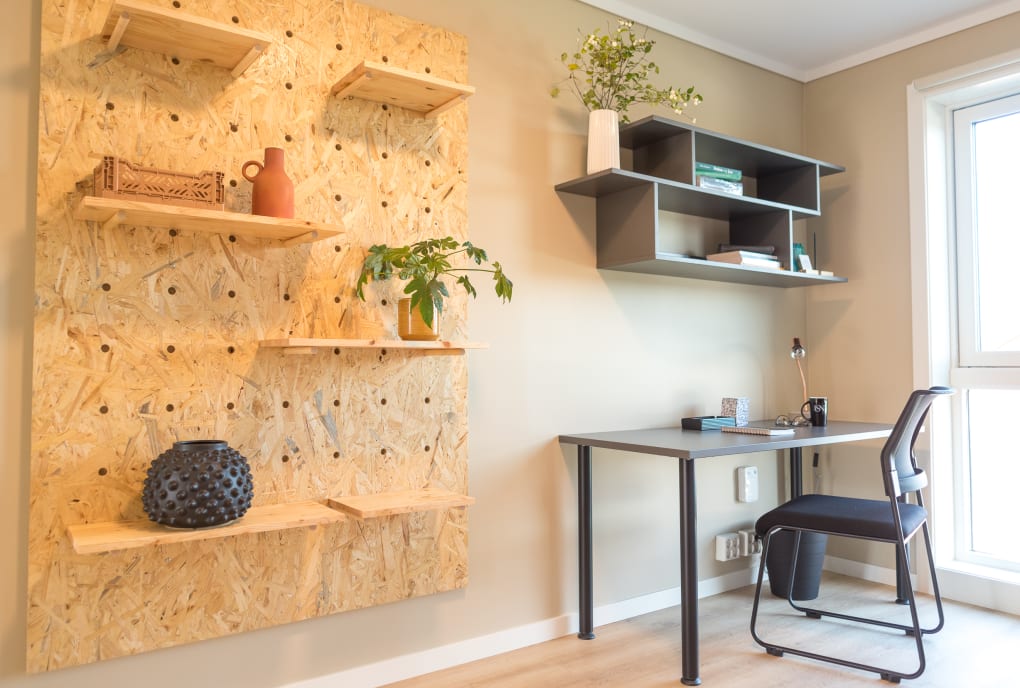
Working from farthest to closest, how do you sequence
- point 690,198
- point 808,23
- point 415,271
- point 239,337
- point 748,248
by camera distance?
point 808,23
point 748,248
point 690,198
point 415,271
point 239,337

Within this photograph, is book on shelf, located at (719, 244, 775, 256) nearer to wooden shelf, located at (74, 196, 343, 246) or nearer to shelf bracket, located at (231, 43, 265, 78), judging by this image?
wooden shelf, located at (74, 196, 343, 246)

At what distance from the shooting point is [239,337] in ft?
7.05

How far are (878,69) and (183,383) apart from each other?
3324 millimetres

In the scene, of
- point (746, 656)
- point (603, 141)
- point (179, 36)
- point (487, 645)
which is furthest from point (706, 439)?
point (179, 36)

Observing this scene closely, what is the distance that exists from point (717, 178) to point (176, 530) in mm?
2330

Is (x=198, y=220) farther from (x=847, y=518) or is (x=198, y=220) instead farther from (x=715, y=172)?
(x=847, y=518)

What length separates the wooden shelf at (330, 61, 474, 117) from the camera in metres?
2.18

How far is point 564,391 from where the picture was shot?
9.39 feet

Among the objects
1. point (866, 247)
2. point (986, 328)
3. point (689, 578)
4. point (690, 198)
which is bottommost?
point (689, 578)

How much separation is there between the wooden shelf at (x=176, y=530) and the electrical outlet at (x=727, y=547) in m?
1.91

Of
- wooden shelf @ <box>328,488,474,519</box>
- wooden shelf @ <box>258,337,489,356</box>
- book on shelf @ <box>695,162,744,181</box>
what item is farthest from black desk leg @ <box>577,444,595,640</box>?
book on shelf @ <box>695,162,744,181</box>

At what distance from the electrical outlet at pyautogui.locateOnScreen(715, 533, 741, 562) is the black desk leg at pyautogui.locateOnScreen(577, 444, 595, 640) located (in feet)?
2.67

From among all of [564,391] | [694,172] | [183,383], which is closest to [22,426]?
[183,383]

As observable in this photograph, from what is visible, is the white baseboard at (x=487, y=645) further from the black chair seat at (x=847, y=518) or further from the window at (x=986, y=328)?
the window at (x=986, y=328)
